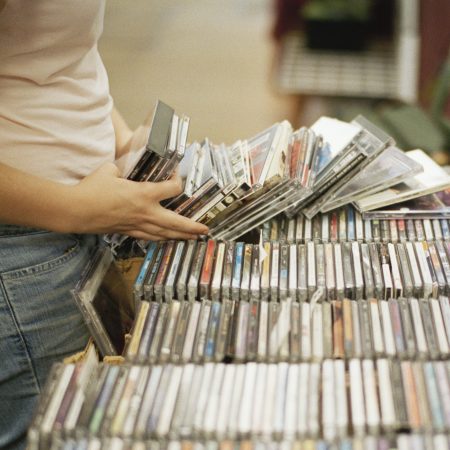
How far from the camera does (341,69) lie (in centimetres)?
408

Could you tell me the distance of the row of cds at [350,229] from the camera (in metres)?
1.34

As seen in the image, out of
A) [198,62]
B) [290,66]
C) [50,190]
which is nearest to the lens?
[50,190]

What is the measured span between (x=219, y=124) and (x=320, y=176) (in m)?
2.51

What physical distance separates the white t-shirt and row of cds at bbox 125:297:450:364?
37 centimetres

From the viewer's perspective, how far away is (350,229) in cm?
137

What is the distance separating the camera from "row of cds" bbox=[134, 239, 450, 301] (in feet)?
3.85

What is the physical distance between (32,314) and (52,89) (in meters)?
0.47

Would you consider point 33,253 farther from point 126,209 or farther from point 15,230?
point 126,209

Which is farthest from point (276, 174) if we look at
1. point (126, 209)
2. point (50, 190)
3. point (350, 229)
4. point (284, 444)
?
point (284, 444)

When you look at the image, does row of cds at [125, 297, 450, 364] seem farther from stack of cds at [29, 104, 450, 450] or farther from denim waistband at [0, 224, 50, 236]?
denim waistband at [0, 224, 50, 236]

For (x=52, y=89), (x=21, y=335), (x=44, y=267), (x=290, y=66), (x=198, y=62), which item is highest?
(x=52, y=89)

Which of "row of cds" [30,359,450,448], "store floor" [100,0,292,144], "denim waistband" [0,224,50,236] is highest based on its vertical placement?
"denim waistband" [0,224,50,236]

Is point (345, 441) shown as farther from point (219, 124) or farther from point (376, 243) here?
point (219, 124)

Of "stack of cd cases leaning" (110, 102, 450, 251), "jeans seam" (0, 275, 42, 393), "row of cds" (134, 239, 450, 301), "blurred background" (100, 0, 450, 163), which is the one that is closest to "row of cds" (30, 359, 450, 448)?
"row of cds" (134, 239, 450, 301)
